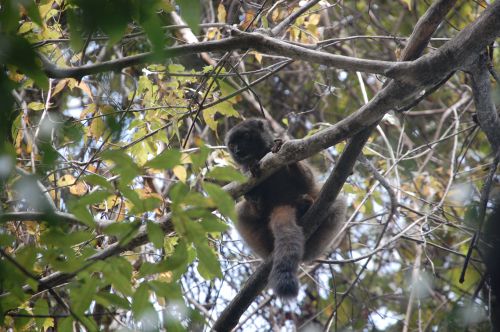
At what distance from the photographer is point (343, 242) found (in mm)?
7477

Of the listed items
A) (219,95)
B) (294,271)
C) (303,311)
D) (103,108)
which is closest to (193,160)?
(294,271)

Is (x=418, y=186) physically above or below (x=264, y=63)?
below

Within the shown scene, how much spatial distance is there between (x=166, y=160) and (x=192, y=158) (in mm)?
135

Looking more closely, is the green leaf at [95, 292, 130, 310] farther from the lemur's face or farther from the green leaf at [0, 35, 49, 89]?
the lemur's face

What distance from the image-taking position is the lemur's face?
5.48 meters

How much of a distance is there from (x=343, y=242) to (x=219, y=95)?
315cm

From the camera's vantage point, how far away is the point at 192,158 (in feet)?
7.59

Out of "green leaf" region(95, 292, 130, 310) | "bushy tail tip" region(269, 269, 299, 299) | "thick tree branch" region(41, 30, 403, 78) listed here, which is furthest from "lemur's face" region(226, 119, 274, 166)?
"green leaf" region(95, 292, 130, 310)

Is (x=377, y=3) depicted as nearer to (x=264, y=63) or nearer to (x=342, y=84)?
(x=342, y=84)

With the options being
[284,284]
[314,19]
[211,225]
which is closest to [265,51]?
[211,225]

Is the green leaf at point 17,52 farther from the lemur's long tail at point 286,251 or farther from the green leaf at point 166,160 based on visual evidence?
the lemur's long tail at point 286,251

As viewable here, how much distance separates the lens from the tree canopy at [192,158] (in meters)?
2.30

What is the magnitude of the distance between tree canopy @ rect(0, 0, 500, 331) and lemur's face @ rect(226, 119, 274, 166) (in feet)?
0.70

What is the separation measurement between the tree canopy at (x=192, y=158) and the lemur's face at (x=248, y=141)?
21 centimetres
